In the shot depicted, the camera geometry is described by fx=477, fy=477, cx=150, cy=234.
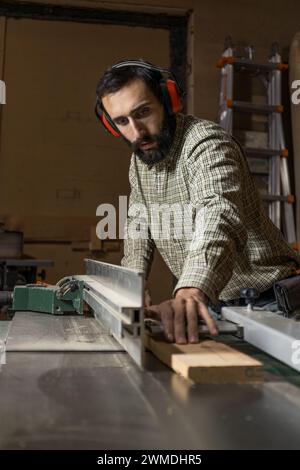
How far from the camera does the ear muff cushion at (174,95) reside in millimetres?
1902

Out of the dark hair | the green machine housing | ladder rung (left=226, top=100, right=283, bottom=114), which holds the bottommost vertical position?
the green machine housing

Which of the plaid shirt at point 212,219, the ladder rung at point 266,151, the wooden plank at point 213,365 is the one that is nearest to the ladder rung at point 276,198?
the ladder rung at point 266,151

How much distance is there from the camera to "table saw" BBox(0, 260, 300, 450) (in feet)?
2.23

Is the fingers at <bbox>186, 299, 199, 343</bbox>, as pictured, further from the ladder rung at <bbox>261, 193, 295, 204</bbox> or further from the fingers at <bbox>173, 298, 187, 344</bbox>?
the ladder rung at <bbox>261, 193, 295, 204</bbox>

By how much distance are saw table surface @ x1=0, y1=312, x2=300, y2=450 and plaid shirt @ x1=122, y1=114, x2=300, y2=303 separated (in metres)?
0.39

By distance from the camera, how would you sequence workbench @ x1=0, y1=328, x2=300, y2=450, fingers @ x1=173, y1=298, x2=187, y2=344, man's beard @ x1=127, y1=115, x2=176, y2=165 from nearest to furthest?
workbench @ x1=0, y1=328, x2=300, y2=450 < fingers @ x1=173, y1=298, x2=187, y2=344 < man's beard @ x1=127, y1=115, x2=176, y2=165

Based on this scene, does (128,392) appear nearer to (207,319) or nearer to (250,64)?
(207,319)

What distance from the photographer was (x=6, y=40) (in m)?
4.42

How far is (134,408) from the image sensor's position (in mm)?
797

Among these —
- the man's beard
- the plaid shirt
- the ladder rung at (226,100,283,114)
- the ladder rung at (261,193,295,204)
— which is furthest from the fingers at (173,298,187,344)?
the ladder rung at (226,100,283,114)

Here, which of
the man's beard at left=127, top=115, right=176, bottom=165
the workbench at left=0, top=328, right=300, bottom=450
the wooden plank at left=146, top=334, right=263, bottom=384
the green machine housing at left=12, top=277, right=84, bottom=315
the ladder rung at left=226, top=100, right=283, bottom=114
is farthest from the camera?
the ladder rung at left=226, top=100, right=283, bottom=114

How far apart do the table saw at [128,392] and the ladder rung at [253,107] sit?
2.98 m

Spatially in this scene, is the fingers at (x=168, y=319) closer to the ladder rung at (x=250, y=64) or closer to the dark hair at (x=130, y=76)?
the dark hair at (x=130, y=76)

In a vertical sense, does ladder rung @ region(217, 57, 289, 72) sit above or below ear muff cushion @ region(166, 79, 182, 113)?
above
